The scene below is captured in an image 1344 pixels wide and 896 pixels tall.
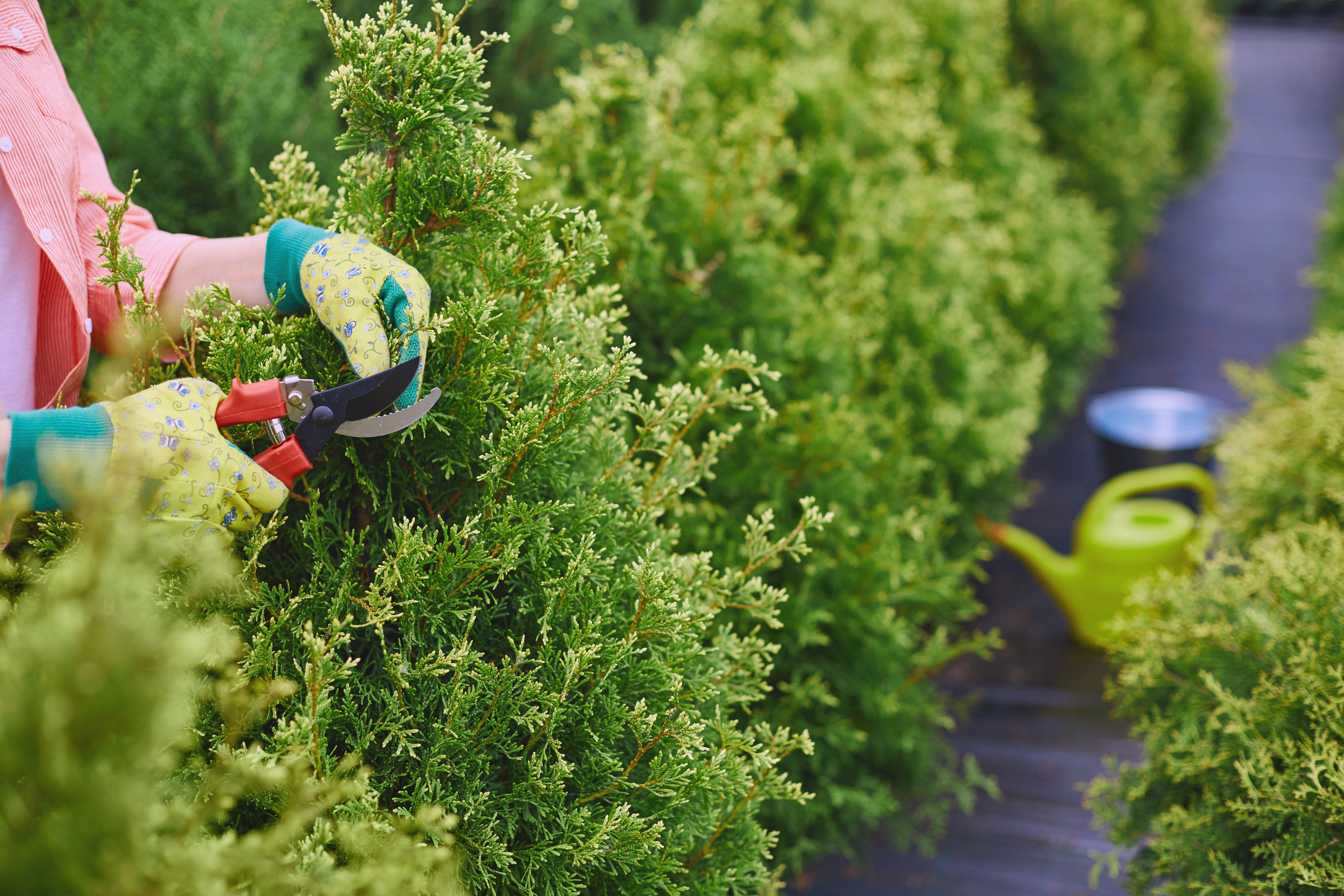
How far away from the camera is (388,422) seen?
1.40 metres

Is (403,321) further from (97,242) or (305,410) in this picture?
(97,242)

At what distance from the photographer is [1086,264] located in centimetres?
514

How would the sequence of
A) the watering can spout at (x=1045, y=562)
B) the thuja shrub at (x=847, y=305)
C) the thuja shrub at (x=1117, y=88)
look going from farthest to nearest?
the thuja shrub at (x=1117, y=88)
the watering can spout at (x=1045, y=562)
the thuja shrub at (x=847, y=305)

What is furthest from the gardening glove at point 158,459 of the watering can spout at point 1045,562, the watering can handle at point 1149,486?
the watering can handle at point 1149,486

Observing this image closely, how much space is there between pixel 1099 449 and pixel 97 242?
18.1 feet

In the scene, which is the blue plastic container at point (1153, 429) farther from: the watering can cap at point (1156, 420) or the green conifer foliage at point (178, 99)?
the green conifer foliage at point (178, 99)

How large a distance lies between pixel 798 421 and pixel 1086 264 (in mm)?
3318

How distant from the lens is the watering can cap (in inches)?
176

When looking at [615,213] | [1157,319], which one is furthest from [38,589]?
[1157,319]

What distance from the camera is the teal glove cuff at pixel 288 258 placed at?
4.92 feet

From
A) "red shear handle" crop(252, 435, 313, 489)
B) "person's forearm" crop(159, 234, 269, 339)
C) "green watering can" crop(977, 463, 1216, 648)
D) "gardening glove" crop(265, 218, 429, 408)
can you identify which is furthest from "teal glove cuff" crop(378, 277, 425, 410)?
"green watering can" crop(977, 463, 1216, 648)

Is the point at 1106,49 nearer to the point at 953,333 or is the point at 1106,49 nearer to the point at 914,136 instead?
the point at 914,136

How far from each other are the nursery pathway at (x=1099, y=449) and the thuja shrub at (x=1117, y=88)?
2.73 feet

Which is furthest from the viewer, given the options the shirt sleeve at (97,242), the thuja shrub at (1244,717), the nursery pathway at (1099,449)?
the nursery pathway at (1099,449)
